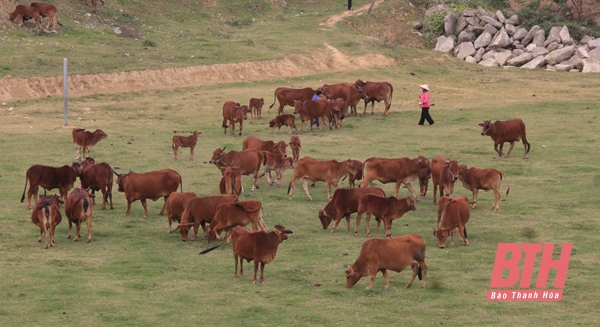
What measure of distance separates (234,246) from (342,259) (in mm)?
2240

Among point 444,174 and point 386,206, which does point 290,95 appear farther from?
point 386,206

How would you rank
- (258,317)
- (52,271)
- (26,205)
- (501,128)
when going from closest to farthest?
(258,317)
(52,271)
(26,205)
(501,128)

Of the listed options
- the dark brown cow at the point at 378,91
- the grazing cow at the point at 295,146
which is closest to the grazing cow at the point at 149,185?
the grazing cow at the point at 295,146

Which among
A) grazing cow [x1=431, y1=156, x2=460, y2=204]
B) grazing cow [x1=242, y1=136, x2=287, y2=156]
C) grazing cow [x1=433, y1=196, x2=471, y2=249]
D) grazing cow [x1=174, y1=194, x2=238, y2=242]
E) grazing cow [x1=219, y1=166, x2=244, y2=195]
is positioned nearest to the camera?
grazing cow [x1=433, y1=196, x2=471, y2=249]

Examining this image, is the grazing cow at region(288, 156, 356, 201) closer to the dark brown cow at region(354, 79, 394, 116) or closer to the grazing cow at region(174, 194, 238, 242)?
the grazing cow at region(174, 194, 238, 242)

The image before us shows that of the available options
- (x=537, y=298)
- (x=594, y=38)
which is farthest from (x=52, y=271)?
(x=594, y=38)

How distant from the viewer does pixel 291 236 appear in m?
Answer: 18.0

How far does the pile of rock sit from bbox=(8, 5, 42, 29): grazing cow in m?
21.0

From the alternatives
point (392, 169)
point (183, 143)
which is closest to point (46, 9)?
point (183, 143)

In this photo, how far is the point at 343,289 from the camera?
1447 cm

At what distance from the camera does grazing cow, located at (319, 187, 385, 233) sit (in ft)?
59.4

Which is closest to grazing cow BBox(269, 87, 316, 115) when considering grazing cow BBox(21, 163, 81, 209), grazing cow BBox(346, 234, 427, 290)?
grazing cow BBox(21, 163, 81, 209)

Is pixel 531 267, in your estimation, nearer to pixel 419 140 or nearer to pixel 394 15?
pixel 419 140

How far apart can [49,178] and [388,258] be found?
8.86 metres
